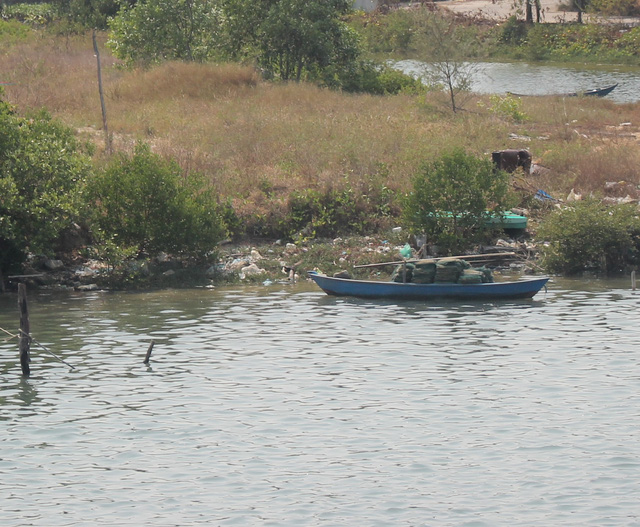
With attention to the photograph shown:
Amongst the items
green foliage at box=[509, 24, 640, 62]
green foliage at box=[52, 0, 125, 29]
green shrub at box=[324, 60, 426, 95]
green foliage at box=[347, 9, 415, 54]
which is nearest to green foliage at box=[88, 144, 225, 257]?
green shrub at box=[324, 60, 426, 95]

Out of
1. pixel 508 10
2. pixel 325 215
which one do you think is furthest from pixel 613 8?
pixel 325 215

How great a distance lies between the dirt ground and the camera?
76.1 m

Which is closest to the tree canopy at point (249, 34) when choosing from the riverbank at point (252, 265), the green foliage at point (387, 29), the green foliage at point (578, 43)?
the riverbank at point (252, 265)

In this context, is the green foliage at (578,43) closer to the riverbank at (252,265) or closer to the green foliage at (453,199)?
the green foliage at (453,199)

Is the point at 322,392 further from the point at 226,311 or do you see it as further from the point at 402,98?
the point at 402,98

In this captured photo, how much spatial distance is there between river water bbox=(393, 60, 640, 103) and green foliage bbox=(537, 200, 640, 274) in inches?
1080

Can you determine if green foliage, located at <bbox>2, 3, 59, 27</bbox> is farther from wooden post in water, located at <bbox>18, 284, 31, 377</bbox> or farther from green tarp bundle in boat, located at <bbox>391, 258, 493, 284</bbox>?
wooden post in water, located at <bbox>18, 284, 31, 377</bbox>

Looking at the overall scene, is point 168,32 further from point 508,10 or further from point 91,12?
point 508,10

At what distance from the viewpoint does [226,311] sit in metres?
21.1

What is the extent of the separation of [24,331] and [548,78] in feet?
167

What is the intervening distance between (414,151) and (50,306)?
1190cm

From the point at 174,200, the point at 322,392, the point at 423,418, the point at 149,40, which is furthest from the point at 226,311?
the point at 149,40

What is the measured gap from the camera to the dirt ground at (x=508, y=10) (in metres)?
76.1

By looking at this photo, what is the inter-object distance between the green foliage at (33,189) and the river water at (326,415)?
1762 millimetres
